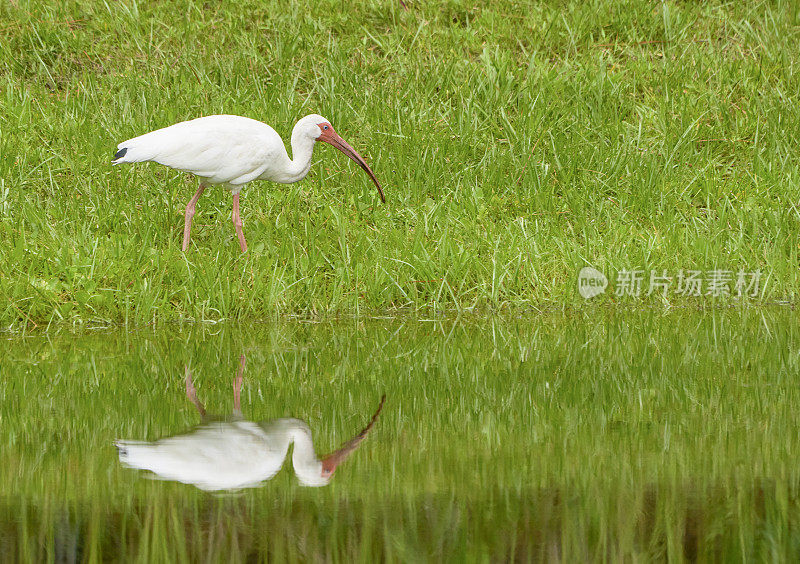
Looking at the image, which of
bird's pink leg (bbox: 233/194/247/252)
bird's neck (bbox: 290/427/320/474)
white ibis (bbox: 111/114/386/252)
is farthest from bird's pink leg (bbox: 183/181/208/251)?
bird's neck (bbox: 290/427/320/474)

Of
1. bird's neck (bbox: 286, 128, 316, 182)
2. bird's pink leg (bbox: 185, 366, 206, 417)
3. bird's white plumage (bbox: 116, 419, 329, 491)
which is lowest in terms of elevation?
bird's white plumage (bbox: 116, 419, 329, 491)

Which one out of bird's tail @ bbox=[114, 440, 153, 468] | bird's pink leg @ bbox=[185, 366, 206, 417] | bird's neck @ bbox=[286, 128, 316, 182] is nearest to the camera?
bird's tail @ bbox=[114, 440, 153, 468]

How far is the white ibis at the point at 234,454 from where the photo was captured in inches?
146

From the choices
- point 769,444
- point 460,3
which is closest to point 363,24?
point 460,3

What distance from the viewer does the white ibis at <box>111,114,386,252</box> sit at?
7676 mm

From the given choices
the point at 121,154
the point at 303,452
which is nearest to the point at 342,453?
the point at 303,452

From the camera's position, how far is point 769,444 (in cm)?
409

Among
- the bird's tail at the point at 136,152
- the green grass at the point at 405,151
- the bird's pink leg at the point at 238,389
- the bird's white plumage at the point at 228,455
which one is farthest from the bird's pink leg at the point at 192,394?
the bird's tail at the point at 136,152

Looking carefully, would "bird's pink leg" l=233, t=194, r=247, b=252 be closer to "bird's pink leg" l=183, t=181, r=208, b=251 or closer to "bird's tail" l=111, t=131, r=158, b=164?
"bird's pink leg" l=183, t=181, r=208, b=251

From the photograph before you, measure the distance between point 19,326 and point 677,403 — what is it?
13.3 feet

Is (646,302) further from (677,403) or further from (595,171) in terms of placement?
(677,403)

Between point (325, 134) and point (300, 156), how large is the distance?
1.03ft

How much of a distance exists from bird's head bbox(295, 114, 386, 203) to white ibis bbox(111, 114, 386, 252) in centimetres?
35

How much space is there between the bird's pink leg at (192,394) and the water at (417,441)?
0.8 inches
